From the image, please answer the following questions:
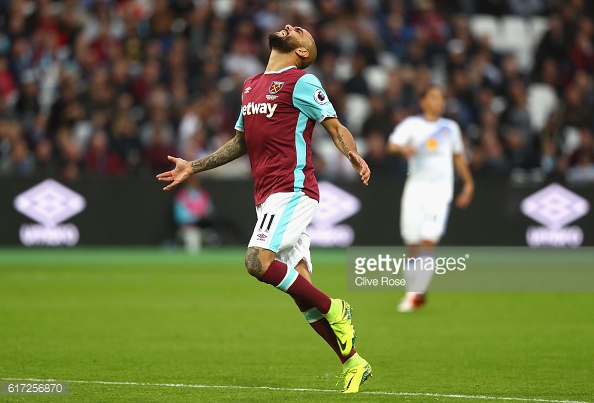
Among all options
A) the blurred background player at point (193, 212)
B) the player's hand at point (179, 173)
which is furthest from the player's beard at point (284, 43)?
the blurred background player at point (193, 212)

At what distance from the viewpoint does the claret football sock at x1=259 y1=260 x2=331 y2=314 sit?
7.14 metres

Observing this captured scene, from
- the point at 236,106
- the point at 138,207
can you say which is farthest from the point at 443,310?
the point at 236,106

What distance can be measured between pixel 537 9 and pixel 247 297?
1519cm

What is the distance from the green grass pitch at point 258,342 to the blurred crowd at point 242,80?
5.01 meters

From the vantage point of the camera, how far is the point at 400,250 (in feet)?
60.7

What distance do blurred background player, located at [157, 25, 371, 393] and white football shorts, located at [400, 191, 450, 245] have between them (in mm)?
5345

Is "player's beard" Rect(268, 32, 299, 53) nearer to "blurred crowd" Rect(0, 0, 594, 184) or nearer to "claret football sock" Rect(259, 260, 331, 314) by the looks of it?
"claret football sock" Rect(259, 260, 331, 314)

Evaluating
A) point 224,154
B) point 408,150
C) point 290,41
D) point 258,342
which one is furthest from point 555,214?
point 290,41

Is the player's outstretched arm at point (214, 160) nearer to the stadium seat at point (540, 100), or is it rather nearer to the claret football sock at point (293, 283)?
the claret football sock at point (293, 283)

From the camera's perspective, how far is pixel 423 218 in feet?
41.9

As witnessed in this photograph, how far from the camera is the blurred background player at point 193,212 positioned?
20578 millimetres

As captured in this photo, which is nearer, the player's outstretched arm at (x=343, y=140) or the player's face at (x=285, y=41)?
the player's outstretched arm at (x=343, y=140)

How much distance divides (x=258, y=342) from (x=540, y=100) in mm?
16230

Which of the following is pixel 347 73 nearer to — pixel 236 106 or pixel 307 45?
pixel 236 106
